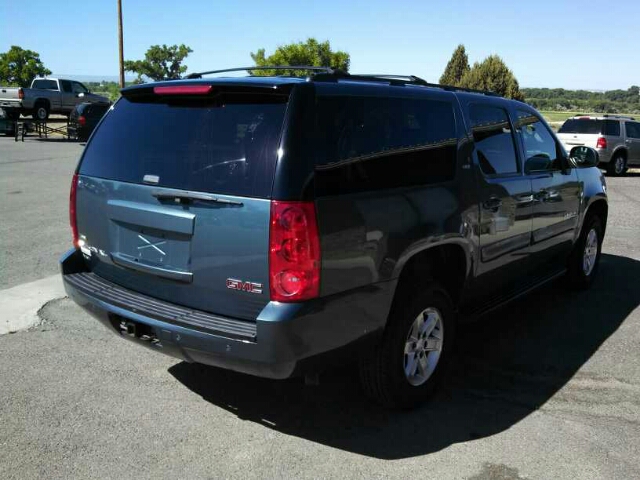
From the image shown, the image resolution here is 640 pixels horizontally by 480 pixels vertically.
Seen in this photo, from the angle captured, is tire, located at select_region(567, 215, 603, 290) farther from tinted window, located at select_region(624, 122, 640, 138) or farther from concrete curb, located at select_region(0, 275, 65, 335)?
tinted window, located at select_region(624, 122, 640, 138)

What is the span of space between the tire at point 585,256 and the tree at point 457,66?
5639 cm

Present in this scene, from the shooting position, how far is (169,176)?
3.24 m

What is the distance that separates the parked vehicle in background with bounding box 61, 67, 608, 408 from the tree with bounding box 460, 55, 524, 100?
170ft

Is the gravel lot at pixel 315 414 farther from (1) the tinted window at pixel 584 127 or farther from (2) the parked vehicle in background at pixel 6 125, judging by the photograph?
(2) the parked vehicle in background at pixel 6 125

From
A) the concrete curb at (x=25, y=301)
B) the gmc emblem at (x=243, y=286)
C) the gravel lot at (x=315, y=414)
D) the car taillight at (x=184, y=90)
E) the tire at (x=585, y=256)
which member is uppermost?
the car taillight at (x=184, y=90)

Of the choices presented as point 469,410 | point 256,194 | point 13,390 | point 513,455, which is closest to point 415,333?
point 469,410

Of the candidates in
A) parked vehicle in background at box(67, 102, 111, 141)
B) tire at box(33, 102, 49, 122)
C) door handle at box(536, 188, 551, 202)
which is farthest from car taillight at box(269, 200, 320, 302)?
tire at box(33, 102, 49, 122)

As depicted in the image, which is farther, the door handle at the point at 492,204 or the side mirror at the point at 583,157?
the side mirror at the point at 583,157

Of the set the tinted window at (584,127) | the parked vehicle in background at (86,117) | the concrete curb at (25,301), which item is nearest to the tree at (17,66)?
the parked vehicle in background at (86,117)

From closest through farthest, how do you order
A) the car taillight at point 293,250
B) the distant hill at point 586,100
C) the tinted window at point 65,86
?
the car taillight at point 293,250 < the tinted window at point 65,86 < the distant hill at point 586,100

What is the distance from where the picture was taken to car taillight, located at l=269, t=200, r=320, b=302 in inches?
112

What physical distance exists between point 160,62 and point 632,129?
80.6 meters

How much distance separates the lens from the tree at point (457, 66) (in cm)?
6022

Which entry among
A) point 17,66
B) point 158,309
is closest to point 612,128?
point 158,309
